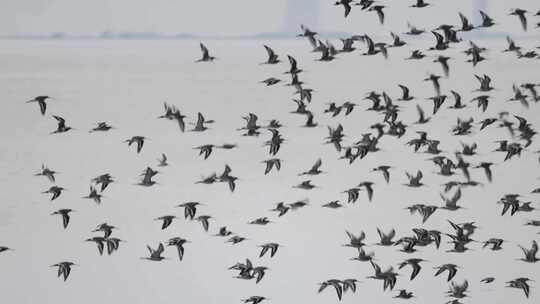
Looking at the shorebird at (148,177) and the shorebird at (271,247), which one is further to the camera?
the shorebird at (148,177)

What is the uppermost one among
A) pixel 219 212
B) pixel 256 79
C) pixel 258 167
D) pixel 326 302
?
pixel 256 79

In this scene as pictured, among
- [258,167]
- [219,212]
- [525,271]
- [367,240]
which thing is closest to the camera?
[525,271]

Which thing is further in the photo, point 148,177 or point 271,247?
point 148,177

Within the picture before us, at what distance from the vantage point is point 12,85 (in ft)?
348

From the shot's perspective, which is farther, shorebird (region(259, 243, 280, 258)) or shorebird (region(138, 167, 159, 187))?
shorebird (region(138, 167, 159, 187))

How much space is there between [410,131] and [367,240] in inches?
1187

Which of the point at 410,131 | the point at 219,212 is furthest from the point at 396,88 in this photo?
the point at 219,212

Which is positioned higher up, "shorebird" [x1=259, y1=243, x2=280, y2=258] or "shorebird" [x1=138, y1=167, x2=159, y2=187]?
"shorebird" [x1=138, y1=167, x2=159, y2=187]

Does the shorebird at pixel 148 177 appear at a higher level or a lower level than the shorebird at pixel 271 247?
higher

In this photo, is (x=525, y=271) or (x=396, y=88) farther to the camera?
(x=396, y=88)

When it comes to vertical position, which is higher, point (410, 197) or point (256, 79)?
point (256, 79)

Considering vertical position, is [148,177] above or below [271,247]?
above

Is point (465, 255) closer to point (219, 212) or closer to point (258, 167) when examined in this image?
point (219, 212)

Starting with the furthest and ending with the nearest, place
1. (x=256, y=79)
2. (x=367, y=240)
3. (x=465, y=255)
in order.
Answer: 1. (x=256, y=79)
2. (x=367, y=240)
3. (x=465, y=255)
